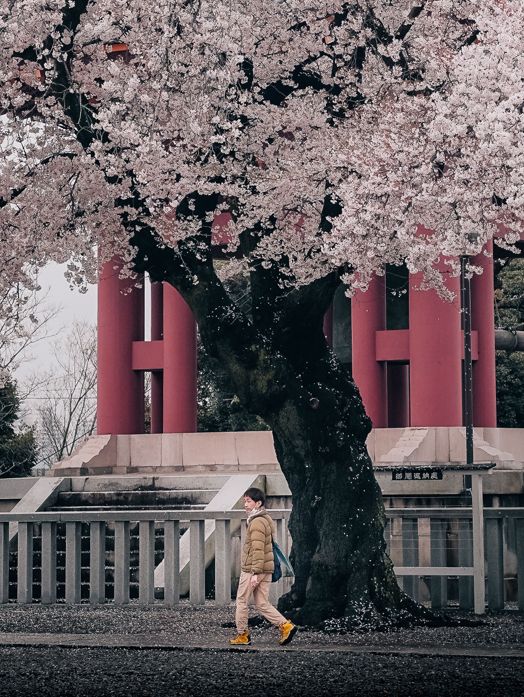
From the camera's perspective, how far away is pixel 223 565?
15633 millimetres

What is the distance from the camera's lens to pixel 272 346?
44.9 feet

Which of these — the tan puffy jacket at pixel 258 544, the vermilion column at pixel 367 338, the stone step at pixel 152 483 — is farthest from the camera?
the vermilion column at pixel 367 338

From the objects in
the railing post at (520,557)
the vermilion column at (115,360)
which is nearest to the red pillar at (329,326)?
the vermilion column at (115,360)

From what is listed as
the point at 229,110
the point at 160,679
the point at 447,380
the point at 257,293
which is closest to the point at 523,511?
the point at 257,293

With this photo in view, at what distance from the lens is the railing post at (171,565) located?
15461 millimetres

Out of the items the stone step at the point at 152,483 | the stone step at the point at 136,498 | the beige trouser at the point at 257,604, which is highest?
the stone step at the point at 152,483

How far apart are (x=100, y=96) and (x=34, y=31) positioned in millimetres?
2490

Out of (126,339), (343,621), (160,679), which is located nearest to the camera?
(160,679)

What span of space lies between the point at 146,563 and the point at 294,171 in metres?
4.99

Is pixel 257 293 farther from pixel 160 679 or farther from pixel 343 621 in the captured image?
pixel 160 679

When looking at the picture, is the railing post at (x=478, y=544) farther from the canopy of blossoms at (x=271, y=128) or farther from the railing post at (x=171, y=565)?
the railing post at (x=171, y=565)

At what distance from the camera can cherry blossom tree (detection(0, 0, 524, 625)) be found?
13.0 meters

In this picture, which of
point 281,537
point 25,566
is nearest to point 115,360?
point 25,566

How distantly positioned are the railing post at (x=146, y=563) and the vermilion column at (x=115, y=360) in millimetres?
12684
